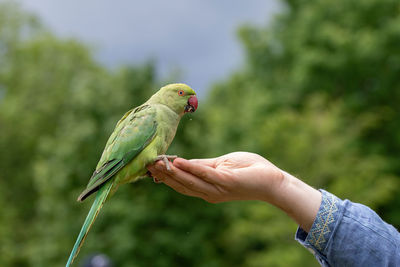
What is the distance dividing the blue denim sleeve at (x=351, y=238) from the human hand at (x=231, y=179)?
1.01ft

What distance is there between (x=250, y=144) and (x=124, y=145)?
35.6 feet

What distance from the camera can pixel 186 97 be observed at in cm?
329

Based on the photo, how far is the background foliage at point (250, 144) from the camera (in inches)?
440

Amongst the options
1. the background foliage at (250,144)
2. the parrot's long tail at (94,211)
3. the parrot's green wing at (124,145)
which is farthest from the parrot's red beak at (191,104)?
the background foliage at (250,144)

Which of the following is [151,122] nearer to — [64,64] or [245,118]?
[245,118]

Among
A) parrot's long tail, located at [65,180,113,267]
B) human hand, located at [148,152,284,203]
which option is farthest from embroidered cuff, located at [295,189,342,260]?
parrot's long tail, located at [65,180,113,267]

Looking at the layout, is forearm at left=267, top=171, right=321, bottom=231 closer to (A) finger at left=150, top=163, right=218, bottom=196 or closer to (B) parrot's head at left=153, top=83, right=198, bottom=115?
(A) finger at left=150, top=163, right=218, bottom=196

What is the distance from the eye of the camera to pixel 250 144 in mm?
13547

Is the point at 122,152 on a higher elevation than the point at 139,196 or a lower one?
higher

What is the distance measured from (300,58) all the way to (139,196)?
26.9ft

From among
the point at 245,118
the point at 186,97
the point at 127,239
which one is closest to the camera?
the point at 186,97

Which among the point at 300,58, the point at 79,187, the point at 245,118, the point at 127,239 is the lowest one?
the point at 127,239

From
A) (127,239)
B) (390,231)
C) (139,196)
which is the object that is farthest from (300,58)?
(390,231)

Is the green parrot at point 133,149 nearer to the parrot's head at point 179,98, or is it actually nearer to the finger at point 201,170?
the parrot's head at point 179,98
